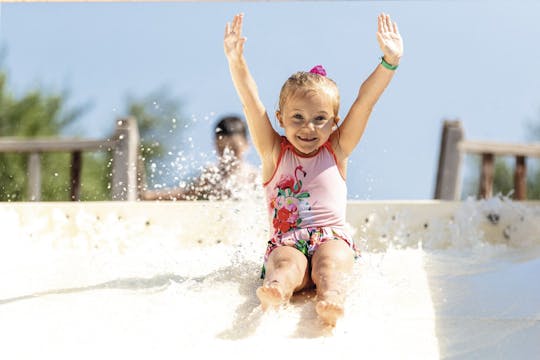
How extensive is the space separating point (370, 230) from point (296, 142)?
97cm

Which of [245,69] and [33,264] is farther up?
[245,69]

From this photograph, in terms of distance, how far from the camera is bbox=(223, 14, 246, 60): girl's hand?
66.5 inches

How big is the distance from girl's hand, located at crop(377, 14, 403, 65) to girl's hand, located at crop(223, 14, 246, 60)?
348 millimetres

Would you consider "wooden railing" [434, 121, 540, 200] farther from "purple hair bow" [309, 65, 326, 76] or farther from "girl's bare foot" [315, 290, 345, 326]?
"girl's bare foot" [315, 290, 345, 326]

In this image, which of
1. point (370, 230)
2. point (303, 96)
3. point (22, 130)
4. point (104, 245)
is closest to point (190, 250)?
point (104, 245)

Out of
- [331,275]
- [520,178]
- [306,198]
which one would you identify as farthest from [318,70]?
[520,178]

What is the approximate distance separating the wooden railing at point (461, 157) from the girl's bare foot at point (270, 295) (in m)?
3.29

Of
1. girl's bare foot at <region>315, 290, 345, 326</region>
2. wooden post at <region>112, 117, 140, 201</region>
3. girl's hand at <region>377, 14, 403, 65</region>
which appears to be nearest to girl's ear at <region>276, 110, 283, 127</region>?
girl's hand at <region>377, 14, 403, 65</region>

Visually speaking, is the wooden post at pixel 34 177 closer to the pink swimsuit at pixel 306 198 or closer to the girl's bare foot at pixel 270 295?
the pink swimsuit at pixel 306 198

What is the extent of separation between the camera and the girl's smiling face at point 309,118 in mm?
1667

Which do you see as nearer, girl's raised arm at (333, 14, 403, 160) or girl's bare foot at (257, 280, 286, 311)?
girl's bare foot at (257, 280, 286, 311)

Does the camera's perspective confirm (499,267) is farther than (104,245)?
No

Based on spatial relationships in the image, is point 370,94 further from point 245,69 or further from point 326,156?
point 245,69

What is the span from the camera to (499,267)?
204cm
